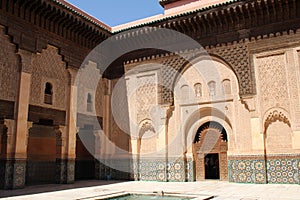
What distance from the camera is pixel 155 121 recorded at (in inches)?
345

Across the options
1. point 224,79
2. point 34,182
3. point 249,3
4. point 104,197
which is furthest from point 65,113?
point 249,3

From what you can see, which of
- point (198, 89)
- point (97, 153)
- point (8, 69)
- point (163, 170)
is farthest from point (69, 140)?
point (198, 89)

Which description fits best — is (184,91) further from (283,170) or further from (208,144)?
(283,170)

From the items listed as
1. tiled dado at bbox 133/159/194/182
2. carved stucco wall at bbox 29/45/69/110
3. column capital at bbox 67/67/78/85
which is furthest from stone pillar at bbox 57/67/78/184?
tiled dado at bbox 133/159/194/182

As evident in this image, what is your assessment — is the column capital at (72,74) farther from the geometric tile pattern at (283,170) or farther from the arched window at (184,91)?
the geometric tile pattern at (283,170)

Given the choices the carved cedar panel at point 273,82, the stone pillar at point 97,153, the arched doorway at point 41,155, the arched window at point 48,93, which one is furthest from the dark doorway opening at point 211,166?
the arched window at point 48,93

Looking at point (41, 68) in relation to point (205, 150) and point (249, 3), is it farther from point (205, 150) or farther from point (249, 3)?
point (249, 3)

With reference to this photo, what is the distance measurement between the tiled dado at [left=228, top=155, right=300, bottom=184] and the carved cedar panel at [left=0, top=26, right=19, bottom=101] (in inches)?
209

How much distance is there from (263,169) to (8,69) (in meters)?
6.14

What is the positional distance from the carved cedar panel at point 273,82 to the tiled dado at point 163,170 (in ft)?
8.17

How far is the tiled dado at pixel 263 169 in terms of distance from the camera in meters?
6.86

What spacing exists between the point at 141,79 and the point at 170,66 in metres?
1.03

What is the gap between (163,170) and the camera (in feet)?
27.7

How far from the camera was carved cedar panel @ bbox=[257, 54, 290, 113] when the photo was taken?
7.19 meters
